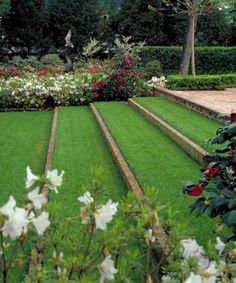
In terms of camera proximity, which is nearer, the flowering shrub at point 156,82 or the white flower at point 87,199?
the white flower at point 87,199

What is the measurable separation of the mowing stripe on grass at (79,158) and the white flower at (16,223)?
224cm

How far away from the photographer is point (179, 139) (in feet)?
23.9

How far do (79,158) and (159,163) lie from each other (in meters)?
1.29

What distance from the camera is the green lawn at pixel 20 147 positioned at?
5905 mm

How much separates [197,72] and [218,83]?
27.2ft

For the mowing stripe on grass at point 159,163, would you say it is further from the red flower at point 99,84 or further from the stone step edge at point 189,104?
the red flower at point 99,84

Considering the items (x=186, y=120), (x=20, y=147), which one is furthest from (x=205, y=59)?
(x=20, y=147)

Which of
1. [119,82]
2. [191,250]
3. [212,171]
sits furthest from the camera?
[119,82]

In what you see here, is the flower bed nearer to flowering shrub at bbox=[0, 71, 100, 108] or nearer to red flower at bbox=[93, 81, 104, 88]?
flowering shrub at bbox=[0, 71, 100, 108]

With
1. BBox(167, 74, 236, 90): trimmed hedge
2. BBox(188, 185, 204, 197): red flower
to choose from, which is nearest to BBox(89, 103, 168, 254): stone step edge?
BBox(188, 185, 204, 197): red flower

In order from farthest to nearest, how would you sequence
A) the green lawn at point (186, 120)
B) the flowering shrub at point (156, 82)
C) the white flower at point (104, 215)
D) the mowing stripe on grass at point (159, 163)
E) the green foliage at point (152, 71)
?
the green foliage at point (152, 71) → the flowering shrub at point (156, 82) → the green lawn at point (186, 120) → the mowing stripe on grass at point (159, 163) → the white flower at point (104, 215)

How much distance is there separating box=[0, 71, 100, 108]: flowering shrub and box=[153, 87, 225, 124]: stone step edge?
6.64 feet

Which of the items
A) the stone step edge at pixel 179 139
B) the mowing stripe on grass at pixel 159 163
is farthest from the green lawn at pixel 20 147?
the stone step edge at pixel 179 139

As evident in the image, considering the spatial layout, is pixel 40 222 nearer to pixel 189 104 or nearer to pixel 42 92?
pixel 189 104
